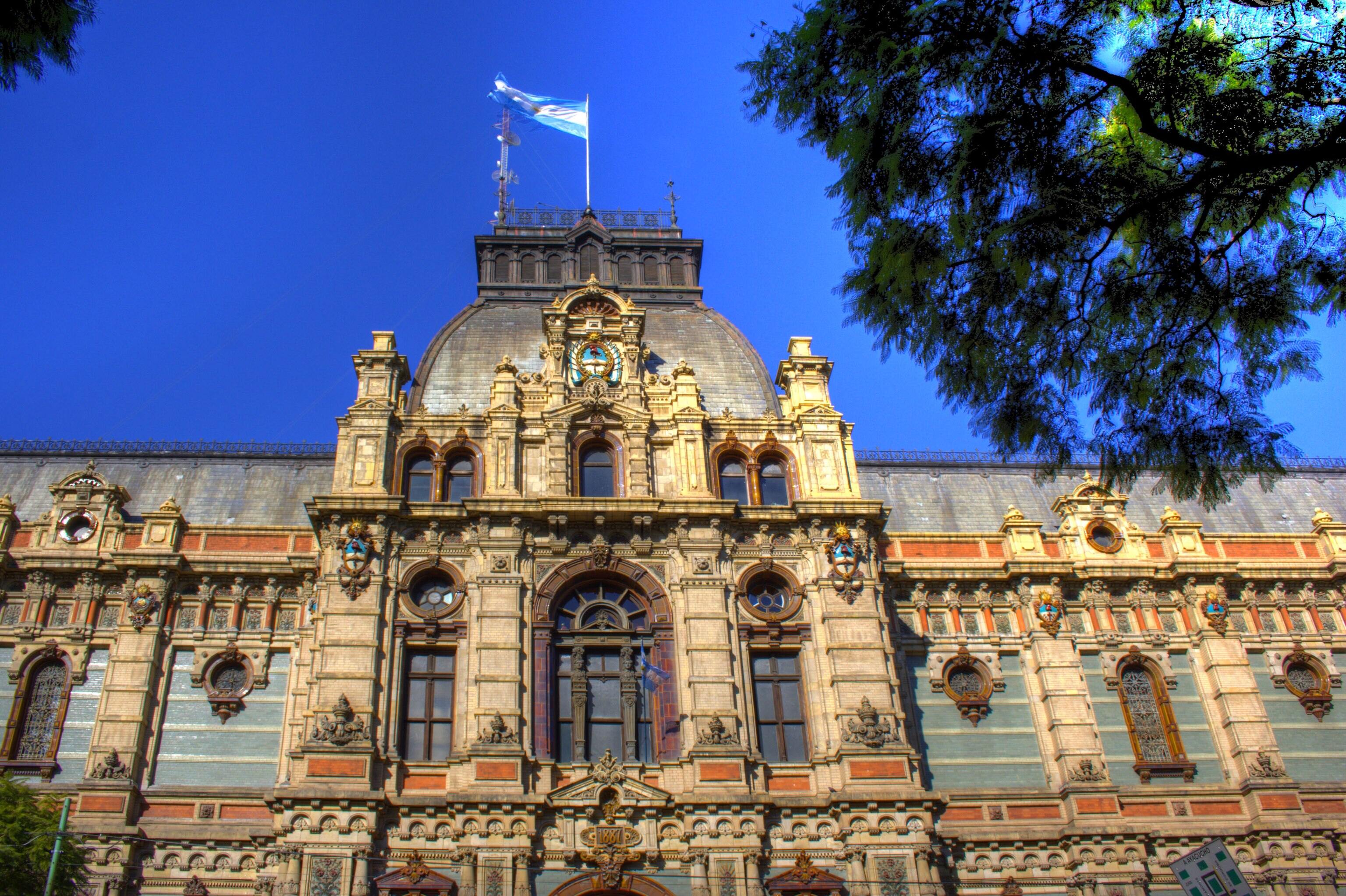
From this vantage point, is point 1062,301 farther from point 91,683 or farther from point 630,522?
point 91,683

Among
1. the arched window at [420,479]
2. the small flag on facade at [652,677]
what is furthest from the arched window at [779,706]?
the arched window at [420,479]

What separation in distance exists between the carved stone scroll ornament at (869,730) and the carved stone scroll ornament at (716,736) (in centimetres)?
274

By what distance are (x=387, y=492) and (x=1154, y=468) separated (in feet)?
71.4

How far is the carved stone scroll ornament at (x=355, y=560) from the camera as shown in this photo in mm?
29656

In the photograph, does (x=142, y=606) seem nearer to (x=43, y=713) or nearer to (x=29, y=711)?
(x=43, y=713)

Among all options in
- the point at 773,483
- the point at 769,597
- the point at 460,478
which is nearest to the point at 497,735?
the point at 769,597

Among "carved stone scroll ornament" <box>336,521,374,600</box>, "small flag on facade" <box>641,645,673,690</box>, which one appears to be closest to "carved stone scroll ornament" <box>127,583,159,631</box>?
"carved stone scroll ornament" <box>336,521,374,600</box>

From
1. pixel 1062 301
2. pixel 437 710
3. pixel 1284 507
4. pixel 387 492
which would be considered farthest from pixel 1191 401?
pixel 1284 507

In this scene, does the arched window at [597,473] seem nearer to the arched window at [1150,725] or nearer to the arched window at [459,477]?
the arched window at [459,477]

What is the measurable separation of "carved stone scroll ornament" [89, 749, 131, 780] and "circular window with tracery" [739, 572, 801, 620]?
15889mm

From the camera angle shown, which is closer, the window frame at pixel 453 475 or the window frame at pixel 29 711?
the window frame at pixel 29 711

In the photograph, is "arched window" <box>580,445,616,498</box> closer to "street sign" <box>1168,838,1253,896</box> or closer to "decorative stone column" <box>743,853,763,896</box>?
"decorative stone column" <box>743,853,763,896</box>

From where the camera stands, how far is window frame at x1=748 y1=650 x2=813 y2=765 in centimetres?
2927

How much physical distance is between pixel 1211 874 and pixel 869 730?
817cm
